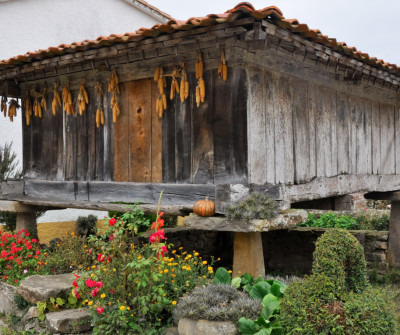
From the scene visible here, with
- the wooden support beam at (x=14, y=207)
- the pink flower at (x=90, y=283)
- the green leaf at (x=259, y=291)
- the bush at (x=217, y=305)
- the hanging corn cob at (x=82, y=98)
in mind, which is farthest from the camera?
the wooden support beam at (x=14, y=207)

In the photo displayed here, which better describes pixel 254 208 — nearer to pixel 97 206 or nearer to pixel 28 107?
pixel 97 206

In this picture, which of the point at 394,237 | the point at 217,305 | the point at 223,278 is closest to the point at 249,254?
the point at 223,278

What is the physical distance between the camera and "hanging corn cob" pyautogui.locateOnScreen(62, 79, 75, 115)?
561 centimetres

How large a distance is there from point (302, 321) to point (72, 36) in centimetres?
916

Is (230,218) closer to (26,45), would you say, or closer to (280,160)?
(280,160)

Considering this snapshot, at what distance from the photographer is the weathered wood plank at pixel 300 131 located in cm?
485

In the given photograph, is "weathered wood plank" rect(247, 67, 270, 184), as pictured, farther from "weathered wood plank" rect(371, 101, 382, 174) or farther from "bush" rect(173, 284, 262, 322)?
"weathered wood plank" rect(371, 101, 382, 174)

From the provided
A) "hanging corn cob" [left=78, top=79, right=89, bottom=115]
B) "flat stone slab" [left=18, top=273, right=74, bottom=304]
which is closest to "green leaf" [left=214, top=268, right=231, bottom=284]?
"flat stone slab" [left=18, top=273, right=74, bottom=304]

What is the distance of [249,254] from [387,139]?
3.62m

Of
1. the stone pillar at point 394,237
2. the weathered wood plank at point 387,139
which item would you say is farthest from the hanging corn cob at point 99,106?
the stone pillar at point 394,237

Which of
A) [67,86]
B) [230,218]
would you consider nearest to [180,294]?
[230,218]

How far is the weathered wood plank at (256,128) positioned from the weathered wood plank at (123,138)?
1614mm

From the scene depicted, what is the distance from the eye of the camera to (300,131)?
194 inches

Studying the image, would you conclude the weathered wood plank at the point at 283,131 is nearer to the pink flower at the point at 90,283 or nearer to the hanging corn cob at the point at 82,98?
the pink flower at the point at 90,283
